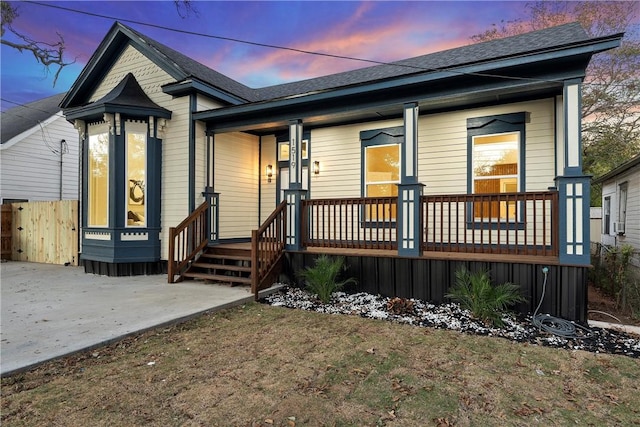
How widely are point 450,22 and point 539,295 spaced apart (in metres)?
9.56

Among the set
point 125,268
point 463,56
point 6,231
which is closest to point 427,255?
point 463,56

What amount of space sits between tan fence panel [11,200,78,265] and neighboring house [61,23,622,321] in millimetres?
1801

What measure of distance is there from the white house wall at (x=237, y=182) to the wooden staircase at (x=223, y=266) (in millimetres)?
920

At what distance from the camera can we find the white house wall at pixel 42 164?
12.7m

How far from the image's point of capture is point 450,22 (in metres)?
11.0

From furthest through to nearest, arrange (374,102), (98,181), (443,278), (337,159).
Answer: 1. (337,159)
2. (98,181)
3. (374,102)
4. (443,278)

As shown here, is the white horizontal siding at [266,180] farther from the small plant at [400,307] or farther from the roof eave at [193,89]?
the small plant at [400,307]

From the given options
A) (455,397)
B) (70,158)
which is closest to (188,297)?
(455,397)

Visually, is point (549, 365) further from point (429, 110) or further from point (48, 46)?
point (48, 46)

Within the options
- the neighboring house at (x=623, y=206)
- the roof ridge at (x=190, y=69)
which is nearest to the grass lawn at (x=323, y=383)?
the roof ridge at (x=190, y=69)

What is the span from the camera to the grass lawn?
2.37 meters

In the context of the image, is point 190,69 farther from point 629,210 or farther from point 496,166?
point 629,210

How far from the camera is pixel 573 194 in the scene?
4.61 metres

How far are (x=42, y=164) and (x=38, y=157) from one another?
0.93 ft
